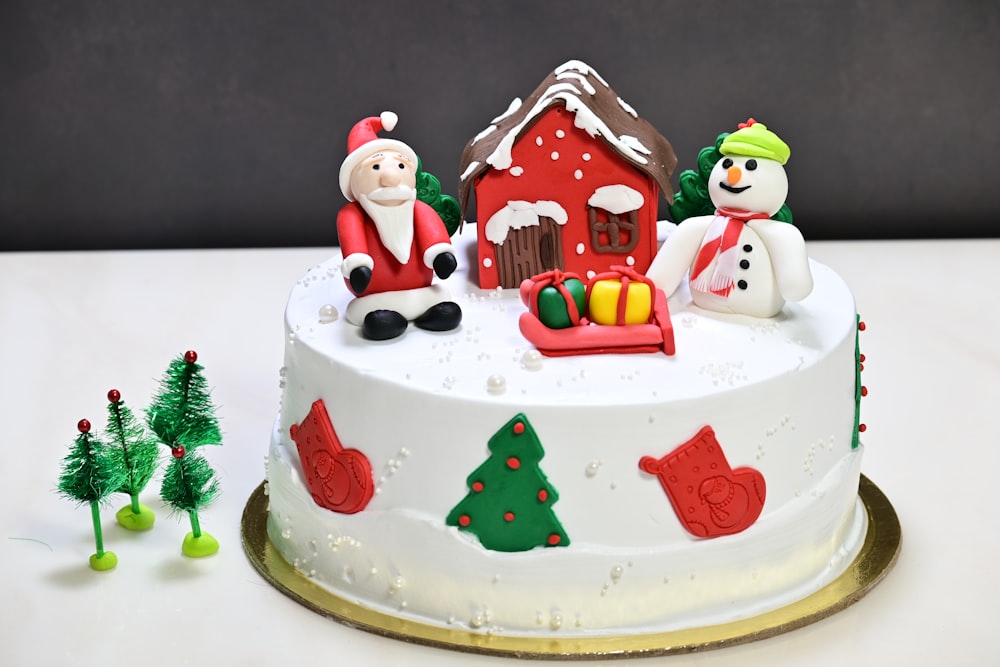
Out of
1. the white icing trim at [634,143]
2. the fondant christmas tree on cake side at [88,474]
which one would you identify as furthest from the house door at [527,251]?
the fondant christmas tree on cake side at [88,474]

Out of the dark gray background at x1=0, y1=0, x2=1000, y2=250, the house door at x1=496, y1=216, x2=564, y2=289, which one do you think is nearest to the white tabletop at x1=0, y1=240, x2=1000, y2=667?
the dark gray background at x1=0, y1=0, x2=1000, y2=250

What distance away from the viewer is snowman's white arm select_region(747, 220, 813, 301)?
3367 millimetres

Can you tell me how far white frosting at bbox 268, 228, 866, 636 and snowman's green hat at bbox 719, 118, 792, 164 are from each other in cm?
42

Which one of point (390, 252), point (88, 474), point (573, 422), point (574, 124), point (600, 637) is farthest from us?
point (574, 124)

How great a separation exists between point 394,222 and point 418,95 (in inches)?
109

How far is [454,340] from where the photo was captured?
3.33 m

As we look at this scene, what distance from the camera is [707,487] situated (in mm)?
3088

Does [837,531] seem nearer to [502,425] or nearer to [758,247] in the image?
[758,247]

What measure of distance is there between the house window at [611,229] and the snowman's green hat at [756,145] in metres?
0.41

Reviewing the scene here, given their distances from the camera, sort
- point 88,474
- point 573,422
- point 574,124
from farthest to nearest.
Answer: point 574,124
point 88,474
point 573,422

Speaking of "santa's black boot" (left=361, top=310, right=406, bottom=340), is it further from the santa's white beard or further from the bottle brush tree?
the bottle brush tree

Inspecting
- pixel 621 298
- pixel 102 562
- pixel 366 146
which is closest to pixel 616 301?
pixel 621 298

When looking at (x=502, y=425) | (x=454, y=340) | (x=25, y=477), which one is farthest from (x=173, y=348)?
(x=502, y=425)

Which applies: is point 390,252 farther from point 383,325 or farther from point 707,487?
point 707,487
